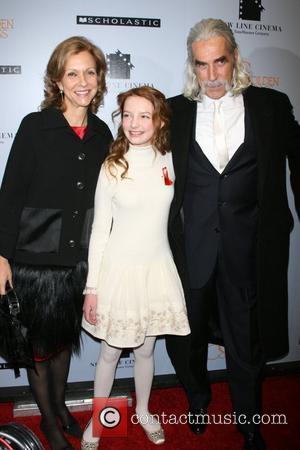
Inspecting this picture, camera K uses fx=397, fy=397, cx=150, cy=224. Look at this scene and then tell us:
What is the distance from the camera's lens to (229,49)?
1.94 m

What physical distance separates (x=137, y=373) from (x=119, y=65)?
5.91 ft

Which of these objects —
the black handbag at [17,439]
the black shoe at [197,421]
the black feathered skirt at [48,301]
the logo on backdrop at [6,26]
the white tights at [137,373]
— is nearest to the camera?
the black handbag at [17,439]

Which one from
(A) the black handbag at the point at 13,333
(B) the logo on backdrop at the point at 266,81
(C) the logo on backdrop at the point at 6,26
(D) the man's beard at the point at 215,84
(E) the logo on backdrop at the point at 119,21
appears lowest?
(A) the black handbag at the point at 13,333

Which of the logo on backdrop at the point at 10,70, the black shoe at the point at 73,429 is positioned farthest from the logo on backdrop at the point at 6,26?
the black shoe at the point at 73,429

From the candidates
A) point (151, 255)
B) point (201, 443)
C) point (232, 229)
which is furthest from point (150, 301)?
point (201, 443)

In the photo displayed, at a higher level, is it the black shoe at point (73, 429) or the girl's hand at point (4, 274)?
the girl's hand at point (4, 274)

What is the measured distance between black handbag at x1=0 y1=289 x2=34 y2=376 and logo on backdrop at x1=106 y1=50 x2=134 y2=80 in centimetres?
140

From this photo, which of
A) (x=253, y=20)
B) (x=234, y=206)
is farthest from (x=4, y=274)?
(x=253, y=20)

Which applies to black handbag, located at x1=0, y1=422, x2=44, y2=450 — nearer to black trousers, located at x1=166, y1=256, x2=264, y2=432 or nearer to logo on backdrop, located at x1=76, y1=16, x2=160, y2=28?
black trousers, located at x1=166, y1=256, x2=264, y2=432

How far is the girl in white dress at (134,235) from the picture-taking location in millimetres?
1859

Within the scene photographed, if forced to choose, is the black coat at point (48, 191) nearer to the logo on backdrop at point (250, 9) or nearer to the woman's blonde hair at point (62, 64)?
the woman's blonde hair at point (62, 64)

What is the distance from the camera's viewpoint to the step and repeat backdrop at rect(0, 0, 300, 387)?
7.42 ft

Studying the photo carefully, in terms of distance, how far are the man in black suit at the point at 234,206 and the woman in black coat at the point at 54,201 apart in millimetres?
458

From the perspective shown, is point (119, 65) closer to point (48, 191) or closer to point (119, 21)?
point (119, 21)
